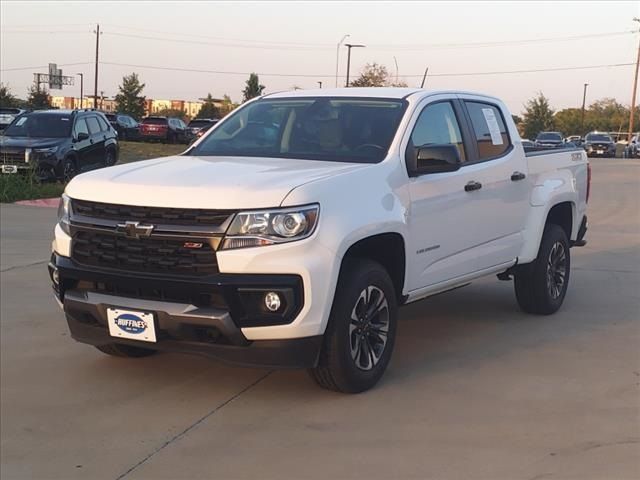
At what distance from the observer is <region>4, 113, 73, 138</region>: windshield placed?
1698 centimetres

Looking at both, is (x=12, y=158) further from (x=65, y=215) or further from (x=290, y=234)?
(x=290, y=234)

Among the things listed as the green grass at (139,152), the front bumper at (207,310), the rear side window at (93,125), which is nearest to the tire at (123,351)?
the front bumper at (207,310)

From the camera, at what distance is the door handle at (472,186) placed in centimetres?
565

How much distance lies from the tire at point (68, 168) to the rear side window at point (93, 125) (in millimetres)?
1309

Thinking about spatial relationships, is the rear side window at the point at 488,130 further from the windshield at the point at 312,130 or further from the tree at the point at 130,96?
the tree at the point at 130,96

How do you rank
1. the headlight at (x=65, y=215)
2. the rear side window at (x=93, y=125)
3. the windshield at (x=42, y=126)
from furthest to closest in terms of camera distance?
the rear side window at (x=93, y=125), the windshield at (x=42, y=126), the headlight at (x=65, y=215)

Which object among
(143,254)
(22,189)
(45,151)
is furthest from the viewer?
(45,151)

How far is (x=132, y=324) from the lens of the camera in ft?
14.4

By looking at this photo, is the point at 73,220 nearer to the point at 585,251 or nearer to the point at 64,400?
the point at 64,400

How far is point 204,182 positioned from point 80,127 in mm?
14015

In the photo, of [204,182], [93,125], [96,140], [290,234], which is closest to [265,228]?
[290,234]

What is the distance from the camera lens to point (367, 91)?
5.91 metres

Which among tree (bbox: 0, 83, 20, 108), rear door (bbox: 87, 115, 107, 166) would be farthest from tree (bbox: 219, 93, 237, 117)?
rear door (bbox: 87, 115, 107, 166)

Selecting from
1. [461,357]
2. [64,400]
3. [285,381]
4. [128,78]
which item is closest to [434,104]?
[461,357]
